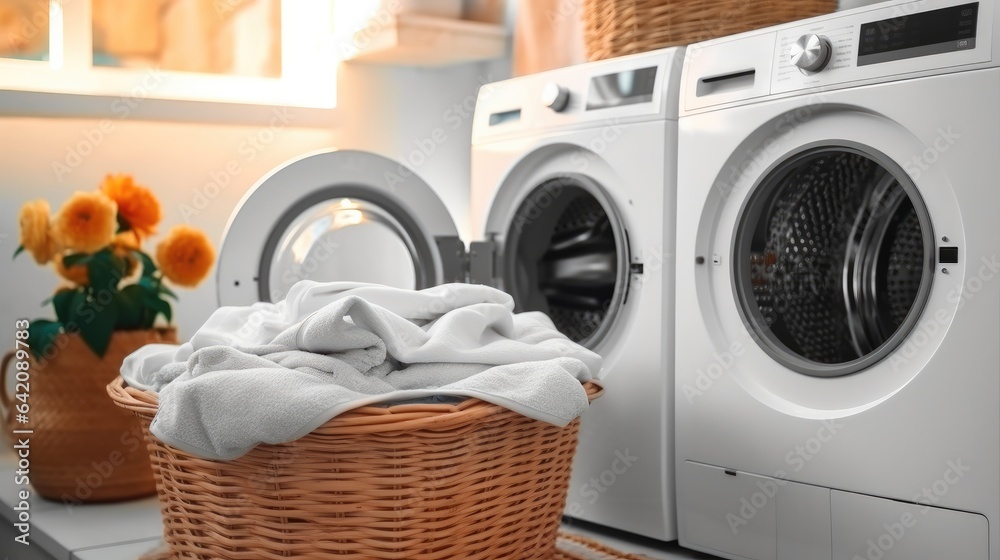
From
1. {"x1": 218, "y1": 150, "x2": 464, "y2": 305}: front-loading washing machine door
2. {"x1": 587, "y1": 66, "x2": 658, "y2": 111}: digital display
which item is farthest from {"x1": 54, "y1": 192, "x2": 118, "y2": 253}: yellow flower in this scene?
{"x1": 587, "y1": 66, "x2": 658, "y2": 111}: digital display

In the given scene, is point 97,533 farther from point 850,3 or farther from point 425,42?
point 850,3

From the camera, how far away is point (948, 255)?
115cm

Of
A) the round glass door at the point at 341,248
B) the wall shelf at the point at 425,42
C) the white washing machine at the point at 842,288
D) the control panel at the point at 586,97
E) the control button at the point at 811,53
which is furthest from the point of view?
the wall shelf at the point at 425,42

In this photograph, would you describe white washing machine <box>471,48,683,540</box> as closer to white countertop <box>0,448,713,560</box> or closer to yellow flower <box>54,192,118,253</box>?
white countertop <box>0,448,713,560</box>

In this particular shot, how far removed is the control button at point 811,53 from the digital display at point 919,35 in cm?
5

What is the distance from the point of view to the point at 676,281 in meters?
1.49

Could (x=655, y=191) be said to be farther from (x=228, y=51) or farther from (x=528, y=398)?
(x=228, y=51)

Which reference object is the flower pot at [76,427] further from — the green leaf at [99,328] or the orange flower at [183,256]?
the orange flower at [183,256]

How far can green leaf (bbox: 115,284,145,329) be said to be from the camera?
1.77 m

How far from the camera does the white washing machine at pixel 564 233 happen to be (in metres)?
1.52

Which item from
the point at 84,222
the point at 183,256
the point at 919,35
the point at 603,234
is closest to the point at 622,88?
the point at 603,234

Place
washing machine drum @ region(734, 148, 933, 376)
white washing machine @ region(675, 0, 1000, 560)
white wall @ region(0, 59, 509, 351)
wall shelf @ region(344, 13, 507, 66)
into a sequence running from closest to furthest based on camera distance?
white washing machine @ region(675, 0, 1000, 560)
washing machine drum @ region(734, 148, 933, 376)
white wall @ region(0, 59, 509, 351)
wall shelf @ region(344, 13, 507, 66)

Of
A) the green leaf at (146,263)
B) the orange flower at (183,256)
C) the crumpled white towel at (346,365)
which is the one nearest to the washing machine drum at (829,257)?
the crumpled white towel at (346,365)

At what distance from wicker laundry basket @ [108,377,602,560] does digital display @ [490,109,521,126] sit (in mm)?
814
